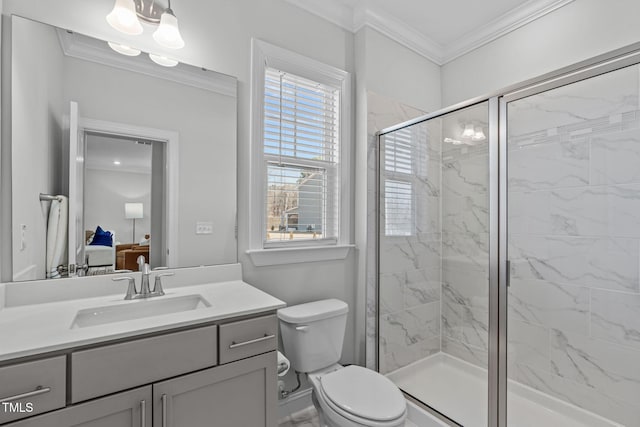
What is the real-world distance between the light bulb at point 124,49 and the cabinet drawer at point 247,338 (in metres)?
1.33

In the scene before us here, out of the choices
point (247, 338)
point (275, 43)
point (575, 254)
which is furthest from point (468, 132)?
point (247, 338)

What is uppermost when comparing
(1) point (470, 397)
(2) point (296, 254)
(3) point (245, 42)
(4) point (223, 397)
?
(3) point (245, 42)

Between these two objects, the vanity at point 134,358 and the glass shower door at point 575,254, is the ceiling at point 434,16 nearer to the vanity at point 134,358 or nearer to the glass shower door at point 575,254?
the glass shower door at point 575,254

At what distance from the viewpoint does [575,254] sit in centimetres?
171

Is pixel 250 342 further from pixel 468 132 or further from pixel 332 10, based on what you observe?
pixel 332 10

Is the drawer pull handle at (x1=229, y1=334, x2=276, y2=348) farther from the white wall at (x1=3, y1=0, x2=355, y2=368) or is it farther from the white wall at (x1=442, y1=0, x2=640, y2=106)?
the white wall at (x1=442, y1=0, x2=640, y2=106)

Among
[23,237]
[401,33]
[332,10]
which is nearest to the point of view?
[23,237]

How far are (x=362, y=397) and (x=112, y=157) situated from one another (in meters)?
1.62

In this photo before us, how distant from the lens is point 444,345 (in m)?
2.30

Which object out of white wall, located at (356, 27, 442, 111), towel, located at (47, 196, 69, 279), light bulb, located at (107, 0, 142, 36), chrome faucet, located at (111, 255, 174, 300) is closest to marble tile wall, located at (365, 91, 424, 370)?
white wall, located at (356, 27, 442, 111)

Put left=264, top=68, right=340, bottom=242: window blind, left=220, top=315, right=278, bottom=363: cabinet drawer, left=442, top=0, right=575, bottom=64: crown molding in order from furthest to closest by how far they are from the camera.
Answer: left=442, top=0, right=575, bottom=64: crown molding → left=264, top=68, right=340, bottom=242: window blind → left=220, top=315, right=278, bottom=363: cabinet drawer

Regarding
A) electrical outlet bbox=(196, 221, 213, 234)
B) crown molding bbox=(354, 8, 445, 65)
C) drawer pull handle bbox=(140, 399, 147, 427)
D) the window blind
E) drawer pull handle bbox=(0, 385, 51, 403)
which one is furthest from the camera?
crown molding bbox=(354, 8, 445, 65)

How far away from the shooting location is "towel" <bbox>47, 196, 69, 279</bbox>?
132 cm

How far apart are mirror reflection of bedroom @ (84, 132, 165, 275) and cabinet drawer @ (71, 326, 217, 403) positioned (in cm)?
61
